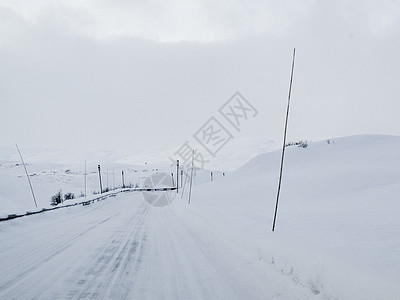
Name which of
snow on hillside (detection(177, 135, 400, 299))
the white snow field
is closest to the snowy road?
the white snow field

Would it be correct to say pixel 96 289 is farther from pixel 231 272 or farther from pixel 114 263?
pixel 231 272

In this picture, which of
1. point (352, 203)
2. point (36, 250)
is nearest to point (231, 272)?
point (36, 250)

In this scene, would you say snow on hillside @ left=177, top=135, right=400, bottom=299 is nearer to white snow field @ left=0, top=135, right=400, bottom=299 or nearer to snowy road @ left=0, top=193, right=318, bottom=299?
white snow field @ left=0, top=135, right=400, bottom=299

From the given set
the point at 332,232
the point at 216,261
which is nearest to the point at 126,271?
the point at 216,261

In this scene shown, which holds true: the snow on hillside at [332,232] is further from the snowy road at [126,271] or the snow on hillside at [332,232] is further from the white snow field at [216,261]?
the snowy road at [126,271]

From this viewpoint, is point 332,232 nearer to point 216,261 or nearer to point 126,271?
point 216,261

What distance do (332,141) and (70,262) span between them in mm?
43049

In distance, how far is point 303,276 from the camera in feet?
17.1

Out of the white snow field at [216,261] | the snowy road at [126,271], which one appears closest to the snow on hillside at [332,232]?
the white snow field at [216,261]

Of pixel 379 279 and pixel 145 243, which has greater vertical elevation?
pixel 379 279

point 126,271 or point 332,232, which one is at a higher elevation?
point 126,271

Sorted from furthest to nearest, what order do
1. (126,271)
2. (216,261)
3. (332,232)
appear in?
(332,232), (216,261), (126,271)

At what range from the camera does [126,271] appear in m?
6.11

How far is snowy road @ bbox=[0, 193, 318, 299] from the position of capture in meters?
4.77
